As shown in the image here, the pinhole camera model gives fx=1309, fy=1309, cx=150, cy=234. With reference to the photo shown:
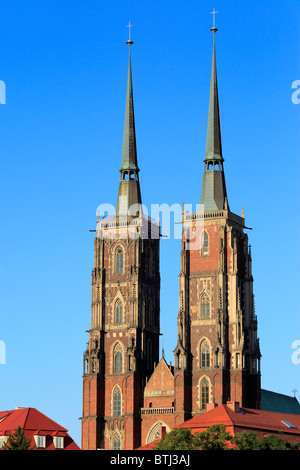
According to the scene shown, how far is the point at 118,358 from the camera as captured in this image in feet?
441

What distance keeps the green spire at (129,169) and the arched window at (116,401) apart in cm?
1878

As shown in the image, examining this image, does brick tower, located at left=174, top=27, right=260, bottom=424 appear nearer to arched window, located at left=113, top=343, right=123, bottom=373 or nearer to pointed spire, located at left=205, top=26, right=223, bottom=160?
pointed spire, located at left=205, top=26, right=223, bottom=160

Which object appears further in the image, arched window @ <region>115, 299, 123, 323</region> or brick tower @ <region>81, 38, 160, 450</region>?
arched window @ <region>115, 299, 123, 323</region>

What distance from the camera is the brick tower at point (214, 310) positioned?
12862cm

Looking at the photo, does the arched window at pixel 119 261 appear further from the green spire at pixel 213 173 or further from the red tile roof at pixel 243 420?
the red tile roof at pixel 243 420

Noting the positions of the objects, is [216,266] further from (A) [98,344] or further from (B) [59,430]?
(B) [59,430]

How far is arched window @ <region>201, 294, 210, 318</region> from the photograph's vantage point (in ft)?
430

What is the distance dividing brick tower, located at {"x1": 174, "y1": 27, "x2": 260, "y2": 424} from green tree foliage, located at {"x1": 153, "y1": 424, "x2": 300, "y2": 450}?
83.5ft

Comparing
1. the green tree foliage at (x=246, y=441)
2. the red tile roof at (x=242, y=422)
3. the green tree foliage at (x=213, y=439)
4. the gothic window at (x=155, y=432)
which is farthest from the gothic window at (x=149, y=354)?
the green tree foliage at (x=246, y=441)

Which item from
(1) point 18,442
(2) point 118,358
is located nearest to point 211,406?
(2) point 118,358

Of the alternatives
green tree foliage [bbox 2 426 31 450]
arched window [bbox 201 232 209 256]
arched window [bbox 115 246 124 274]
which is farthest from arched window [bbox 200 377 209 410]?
green tree foliage [bbox 2 426 31 450]

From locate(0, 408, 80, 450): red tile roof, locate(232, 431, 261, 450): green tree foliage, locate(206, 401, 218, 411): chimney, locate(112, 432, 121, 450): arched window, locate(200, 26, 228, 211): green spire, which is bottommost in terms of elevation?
locate(232, 431, 261, 450): green tree foliage

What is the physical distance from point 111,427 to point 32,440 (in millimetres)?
8730
